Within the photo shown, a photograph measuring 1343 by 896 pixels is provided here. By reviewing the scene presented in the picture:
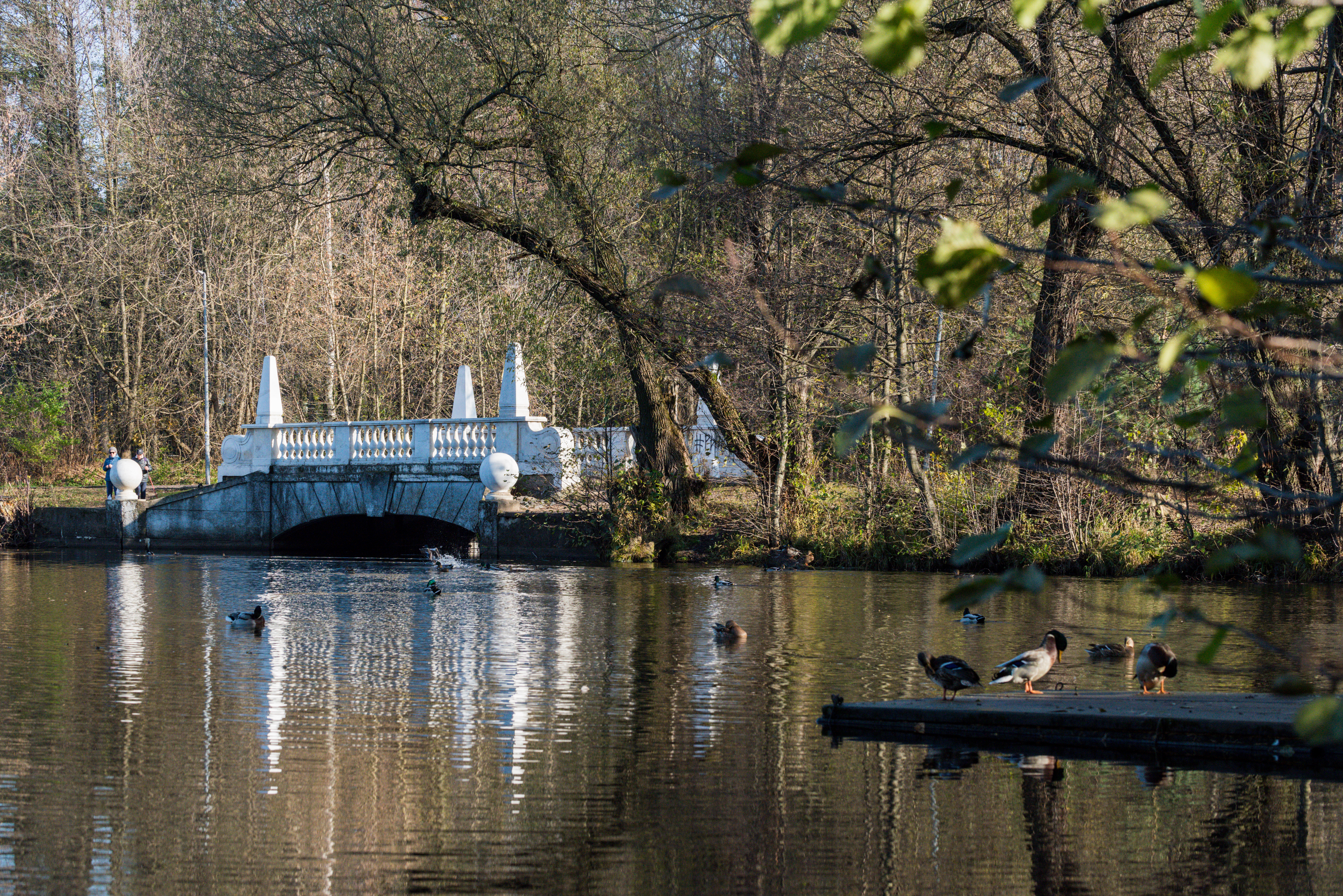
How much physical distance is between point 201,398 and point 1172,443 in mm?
31515

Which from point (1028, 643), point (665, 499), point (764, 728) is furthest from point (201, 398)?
point (764, 728)

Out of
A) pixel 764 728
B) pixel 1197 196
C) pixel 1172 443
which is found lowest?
pixel 764 728

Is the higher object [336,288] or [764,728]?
[336,288]

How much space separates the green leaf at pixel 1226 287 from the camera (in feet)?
7.19

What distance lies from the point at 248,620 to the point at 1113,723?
9.36 meters

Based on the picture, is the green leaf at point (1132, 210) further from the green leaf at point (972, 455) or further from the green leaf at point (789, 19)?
the green leaf at point (789, 19)

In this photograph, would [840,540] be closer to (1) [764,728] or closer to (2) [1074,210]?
(2) [1074,210]

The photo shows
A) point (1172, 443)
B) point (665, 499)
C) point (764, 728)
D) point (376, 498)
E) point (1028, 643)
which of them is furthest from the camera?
point (376, 498)

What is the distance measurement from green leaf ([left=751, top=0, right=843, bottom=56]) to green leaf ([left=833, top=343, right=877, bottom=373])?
1.74ft

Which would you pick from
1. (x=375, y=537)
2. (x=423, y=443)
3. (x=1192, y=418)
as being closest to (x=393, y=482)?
(x=423, y=443)

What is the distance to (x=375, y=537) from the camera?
35094 millimetres

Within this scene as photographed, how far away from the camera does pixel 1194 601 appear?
682 inches

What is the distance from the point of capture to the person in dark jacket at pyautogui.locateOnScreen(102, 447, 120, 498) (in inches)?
1305

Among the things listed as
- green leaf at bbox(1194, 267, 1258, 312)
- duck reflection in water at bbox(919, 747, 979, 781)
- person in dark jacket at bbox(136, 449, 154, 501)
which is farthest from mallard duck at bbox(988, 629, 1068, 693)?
person in dark jacket at bbox(136, 449, 154, 501)
